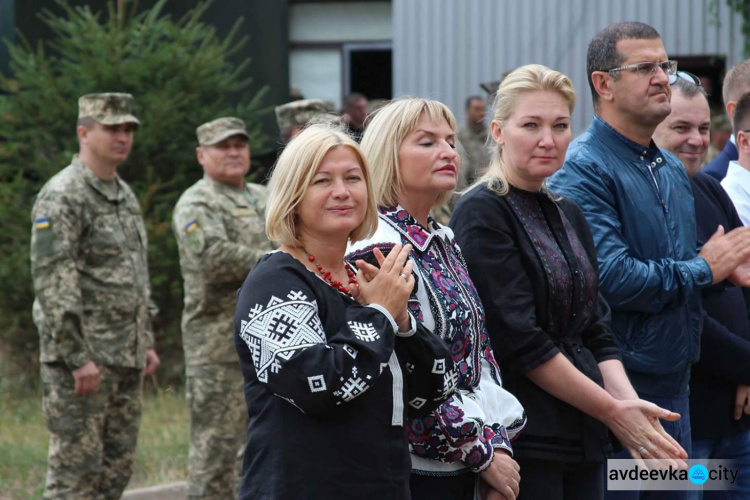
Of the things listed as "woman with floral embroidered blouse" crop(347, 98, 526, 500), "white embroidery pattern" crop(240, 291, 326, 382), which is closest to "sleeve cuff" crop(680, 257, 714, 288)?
"woman with floral embroidered blouse" crop(347, 98, 526, 500)

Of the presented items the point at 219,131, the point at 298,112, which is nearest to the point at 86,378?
the point at 219,131

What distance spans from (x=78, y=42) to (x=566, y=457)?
6541 millimetres

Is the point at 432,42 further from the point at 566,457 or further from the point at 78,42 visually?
the point at 566,457

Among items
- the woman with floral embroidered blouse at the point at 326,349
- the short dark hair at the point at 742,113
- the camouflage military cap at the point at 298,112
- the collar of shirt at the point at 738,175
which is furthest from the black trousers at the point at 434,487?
the camouflage military cap at the point at 298,112

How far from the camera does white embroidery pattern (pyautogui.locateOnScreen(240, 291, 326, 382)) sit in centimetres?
279

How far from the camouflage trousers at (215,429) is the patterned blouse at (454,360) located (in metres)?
3.13

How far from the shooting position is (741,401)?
451cm

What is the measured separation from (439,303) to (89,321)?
125 inches

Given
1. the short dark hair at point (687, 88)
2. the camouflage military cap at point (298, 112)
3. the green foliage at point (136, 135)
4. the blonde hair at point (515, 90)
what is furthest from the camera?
the green foliage at point (136, 135)

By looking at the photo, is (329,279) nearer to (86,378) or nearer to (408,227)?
(408,227)

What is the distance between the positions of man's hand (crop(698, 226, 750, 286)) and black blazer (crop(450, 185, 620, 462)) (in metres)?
0.52

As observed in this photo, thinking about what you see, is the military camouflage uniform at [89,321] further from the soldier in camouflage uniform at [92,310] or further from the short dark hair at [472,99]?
the short dark hair at [472,99]

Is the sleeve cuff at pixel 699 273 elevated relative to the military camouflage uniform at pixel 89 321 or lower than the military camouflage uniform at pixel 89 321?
elevated

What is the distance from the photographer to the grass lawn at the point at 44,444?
22.1 ft
